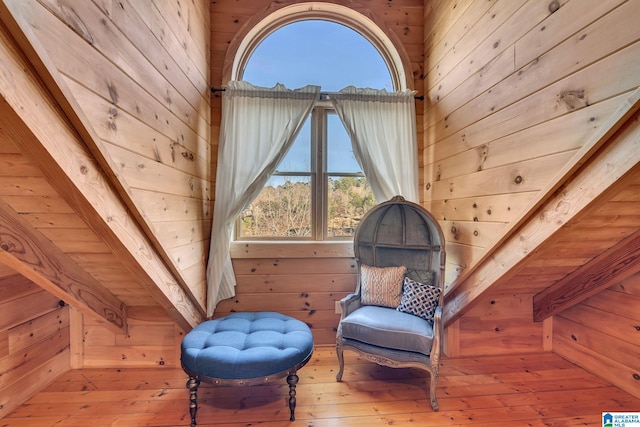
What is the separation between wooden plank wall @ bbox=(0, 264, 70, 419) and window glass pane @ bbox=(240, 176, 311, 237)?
135 centimetres

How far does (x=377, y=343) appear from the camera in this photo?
69.4 inches

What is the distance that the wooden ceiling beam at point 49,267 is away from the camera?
1.19 metres

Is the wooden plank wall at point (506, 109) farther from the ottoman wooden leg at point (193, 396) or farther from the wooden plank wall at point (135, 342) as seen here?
the wooden plank wall at point (135, 342)

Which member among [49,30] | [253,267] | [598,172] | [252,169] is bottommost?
[253,267]

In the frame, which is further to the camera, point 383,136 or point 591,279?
point 383,136

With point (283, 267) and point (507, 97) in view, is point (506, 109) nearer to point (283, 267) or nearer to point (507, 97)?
point (507, 97)

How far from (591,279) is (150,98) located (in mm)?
2824

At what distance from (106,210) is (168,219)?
0.55 meters

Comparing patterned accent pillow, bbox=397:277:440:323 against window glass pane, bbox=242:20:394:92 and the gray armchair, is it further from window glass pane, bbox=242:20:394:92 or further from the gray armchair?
window glass pane, bbox=242:20:394:92

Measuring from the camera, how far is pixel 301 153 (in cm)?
253

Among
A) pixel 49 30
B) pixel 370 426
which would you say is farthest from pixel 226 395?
pixel 49 30

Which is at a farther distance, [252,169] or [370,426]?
[252,169]

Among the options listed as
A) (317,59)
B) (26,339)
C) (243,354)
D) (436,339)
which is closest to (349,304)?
(436,339)

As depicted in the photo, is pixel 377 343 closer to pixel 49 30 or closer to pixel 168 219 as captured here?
pixel 168 219
